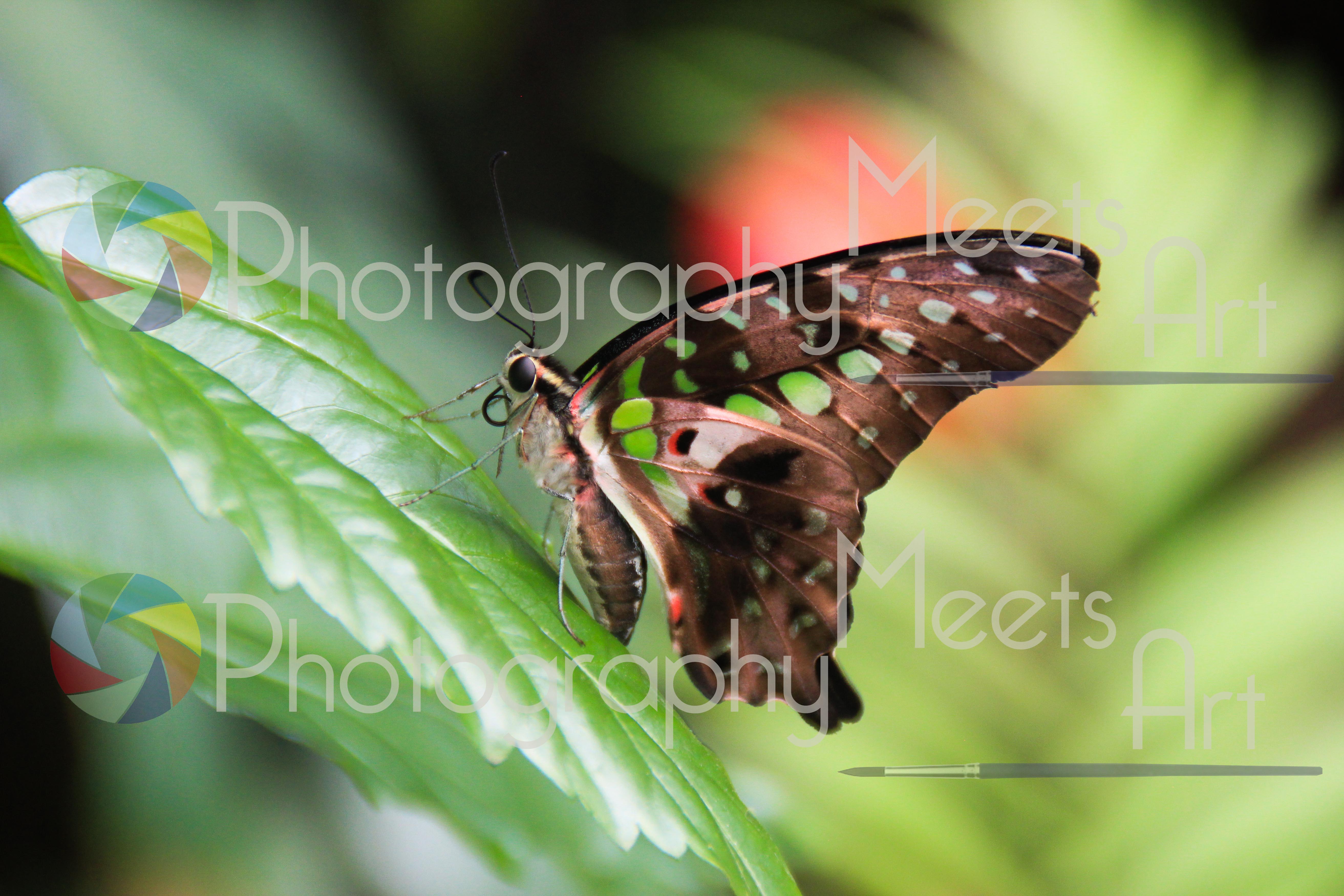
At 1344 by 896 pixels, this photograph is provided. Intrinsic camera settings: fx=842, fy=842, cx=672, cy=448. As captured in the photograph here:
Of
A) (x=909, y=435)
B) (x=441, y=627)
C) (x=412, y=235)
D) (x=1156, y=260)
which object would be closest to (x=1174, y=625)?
(x=1156, y=260)

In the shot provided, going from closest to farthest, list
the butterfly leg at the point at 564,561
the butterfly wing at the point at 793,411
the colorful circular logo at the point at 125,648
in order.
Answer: the colorful circular logo at the point at 125,648 < the butterfly leg at the point at 564,561 < the butterfly wing at the point at 793,411

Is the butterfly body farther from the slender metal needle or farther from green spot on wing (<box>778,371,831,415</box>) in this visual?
the slender metal needle

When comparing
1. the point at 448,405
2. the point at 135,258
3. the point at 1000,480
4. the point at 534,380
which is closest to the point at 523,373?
the point at 534,380

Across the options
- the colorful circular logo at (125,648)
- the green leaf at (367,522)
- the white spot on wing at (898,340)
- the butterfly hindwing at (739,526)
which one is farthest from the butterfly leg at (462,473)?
the white spot on wing at (898,340)

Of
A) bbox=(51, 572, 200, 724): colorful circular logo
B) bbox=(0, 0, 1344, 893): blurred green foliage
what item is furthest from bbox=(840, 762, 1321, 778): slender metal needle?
bbox=(51, 572, 200, 724): colorful circular logo

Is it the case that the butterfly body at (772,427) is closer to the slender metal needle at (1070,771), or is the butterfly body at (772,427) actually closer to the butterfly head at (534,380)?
the butterfly head at (534,380)

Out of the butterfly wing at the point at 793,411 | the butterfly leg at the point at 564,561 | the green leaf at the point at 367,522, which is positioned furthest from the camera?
the butterfly wing at the point at 793,411
